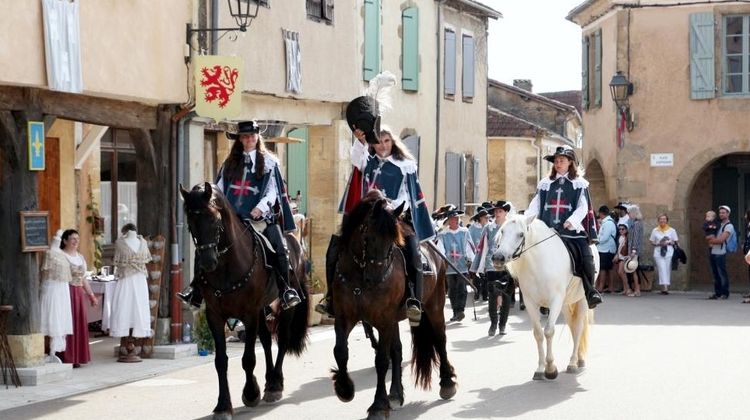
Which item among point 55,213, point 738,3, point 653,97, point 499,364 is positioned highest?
point 738,3

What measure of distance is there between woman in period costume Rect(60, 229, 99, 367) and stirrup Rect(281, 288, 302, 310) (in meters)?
3.90

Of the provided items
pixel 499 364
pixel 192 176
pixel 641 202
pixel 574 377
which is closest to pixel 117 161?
pixel 192 176

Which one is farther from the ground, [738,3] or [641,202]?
[738,3]

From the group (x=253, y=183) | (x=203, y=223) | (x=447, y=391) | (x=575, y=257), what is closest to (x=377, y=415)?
(x=447, y=391)

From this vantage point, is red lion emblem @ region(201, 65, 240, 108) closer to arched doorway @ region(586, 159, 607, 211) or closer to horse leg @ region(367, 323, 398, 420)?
horse leg @ region(367, 323, 398, 420)

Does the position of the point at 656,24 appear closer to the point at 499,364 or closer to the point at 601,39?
the point at 601,39

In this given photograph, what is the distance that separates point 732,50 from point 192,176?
16.6m

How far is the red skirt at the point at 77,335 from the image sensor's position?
15016 mm

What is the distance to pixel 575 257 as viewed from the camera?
14047 mm

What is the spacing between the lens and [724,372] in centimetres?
1396

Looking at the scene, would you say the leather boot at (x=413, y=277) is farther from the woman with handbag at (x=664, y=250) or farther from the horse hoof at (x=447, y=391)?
the woman with handbag at (x=664, y=250)

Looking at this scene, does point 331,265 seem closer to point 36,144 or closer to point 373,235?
point 373,235

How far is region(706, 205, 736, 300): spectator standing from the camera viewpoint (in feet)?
87.6

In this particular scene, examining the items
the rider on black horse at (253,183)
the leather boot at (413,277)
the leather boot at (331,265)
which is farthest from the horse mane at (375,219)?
the rider on black horse at (253,183)
